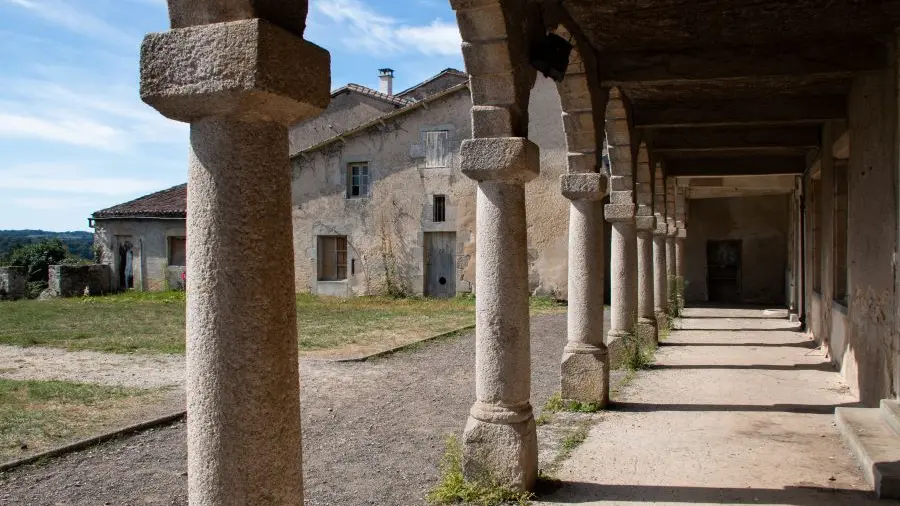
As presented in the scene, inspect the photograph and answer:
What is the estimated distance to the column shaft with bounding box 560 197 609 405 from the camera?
6.51m

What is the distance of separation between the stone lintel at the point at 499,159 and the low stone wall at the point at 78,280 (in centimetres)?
1989

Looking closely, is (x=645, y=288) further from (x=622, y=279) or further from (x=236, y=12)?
(x=236, y=12)

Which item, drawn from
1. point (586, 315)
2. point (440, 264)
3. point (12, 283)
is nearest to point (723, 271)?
point (440, 264)

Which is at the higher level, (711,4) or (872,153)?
(711,4)

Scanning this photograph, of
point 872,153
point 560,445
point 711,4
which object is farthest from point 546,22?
point 872,153

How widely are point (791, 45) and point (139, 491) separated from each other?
6097 mm

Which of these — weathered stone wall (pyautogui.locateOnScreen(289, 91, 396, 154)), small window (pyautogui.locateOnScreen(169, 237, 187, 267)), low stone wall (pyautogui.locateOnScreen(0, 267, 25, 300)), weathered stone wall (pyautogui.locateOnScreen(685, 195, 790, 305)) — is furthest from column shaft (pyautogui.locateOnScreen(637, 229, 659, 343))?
low stone wall (pyautogui.locateOnScreen(0, 267, 25, 300))

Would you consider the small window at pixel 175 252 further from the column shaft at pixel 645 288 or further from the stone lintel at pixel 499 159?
the stone lintel at pixel 499 159

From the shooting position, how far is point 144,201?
24766 mm

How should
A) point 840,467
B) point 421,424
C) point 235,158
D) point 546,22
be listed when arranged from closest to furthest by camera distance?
point 235,158 < point 840,467 < point 546,22 < point 421,424

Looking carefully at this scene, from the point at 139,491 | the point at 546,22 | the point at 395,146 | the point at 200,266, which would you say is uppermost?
the point at 395,146

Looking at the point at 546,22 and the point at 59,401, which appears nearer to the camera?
the point at 546,22

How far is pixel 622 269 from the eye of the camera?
8750 mm

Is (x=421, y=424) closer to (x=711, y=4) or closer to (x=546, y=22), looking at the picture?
(x=546, y=22)
